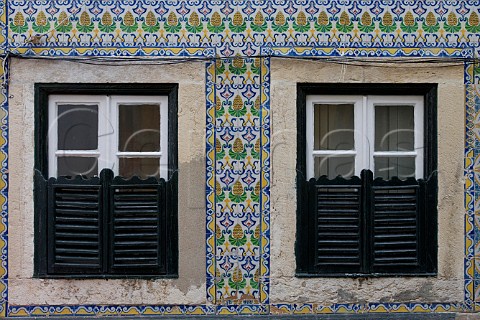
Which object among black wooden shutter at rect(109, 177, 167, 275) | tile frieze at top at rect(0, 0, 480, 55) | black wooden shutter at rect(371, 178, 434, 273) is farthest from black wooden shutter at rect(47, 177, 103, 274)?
black wooden shutter at rect(371, 178, 434, 273)

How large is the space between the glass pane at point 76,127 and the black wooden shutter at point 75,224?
31 centimetres

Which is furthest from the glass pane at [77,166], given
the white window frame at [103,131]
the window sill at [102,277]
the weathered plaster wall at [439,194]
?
the weathered plaster wall at [439,194]

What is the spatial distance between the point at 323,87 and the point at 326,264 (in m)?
1.44

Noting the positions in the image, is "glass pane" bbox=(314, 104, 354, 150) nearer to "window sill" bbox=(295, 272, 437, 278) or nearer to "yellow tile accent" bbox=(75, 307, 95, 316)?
"window sill" bbox=(295, 272, 437, 278)

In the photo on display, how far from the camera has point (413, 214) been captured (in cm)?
672

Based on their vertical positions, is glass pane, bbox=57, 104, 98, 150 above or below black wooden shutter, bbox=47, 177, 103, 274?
above

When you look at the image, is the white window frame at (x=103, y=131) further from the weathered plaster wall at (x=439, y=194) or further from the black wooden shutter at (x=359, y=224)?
the black wooden shutter at (x=359, y=224)

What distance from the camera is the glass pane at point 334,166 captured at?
6.84m

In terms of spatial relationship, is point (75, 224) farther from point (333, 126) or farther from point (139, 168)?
point (333, 126)

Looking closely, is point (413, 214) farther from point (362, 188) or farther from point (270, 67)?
point (270, 67)

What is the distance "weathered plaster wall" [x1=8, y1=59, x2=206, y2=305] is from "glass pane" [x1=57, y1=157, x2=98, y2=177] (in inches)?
10.0

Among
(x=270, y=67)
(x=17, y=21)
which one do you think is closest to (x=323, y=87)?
(x=270, y=67)

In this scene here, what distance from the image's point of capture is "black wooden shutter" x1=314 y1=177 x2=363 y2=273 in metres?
6.70

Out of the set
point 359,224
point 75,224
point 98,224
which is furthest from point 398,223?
point 75,224
